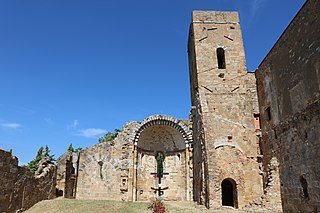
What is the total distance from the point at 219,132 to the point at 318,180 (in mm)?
5784

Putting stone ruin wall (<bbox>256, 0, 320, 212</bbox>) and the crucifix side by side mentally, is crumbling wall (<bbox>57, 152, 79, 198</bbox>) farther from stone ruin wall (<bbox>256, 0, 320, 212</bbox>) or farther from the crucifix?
stone ruin wall (<bbox>256, 0, 320, 212</bbox>)

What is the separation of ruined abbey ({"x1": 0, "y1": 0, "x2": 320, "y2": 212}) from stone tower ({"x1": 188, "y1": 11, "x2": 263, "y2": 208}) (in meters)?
0.05

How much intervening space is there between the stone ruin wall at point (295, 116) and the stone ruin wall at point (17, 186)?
36.1 ft

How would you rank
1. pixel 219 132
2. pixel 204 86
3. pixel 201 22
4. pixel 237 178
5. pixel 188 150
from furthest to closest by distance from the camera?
1. pixel 188 150
2. pixel 201 22
3. pixel 204 86
4. pixel 219 132
5. pixel 237 178

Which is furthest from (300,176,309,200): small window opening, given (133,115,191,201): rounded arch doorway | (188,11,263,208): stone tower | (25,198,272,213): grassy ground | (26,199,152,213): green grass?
(133,115,191,201): rounded arch doorway

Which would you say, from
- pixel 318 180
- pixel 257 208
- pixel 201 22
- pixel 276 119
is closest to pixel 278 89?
pixel 276 119

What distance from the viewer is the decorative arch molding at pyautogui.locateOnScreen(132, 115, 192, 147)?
63.7ft

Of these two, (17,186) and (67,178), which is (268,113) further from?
(67,178)

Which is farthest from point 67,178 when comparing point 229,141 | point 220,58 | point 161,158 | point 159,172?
point 220,58

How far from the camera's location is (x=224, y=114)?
14594 millimetres

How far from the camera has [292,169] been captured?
10.7m

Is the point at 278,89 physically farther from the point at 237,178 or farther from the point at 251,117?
the point at 237,178

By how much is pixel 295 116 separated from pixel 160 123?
10.9 m

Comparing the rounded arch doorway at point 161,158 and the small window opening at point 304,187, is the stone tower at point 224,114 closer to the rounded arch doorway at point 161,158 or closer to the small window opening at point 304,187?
the rounded arch doorway at point 161,158
